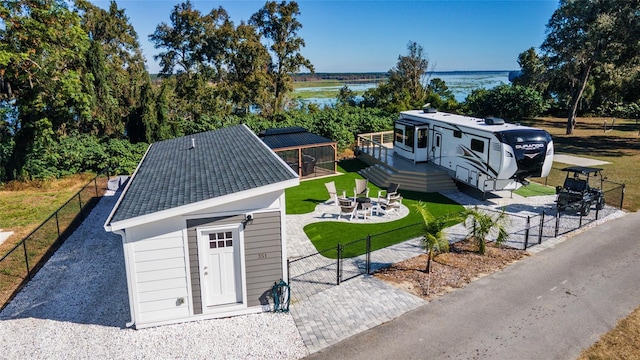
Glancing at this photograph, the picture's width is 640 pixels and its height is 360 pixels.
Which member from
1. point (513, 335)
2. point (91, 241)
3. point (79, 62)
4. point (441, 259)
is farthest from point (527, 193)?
point (79, 62)

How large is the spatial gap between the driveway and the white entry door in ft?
8.76

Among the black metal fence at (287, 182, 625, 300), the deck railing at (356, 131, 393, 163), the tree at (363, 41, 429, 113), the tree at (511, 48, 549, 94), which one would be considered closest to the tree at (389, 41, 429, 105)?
the tree at (363, 41, 429, 113)

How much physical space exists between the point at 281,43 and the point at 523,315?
2978cm

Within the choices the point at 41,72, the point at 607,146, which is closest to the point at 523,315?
the point at 41,72

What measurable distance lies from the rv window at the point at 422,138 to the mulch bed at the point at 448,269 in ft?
28.5

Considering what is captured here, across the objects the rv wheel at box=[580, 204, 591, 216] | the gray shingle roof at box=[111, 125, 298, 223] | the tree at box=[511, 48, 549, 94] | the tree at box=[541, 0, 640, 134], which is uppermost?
the tree at box=[541, 0, 640, 134]

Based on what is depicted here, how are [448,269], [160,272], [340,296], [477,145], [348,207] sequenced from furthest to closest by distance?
[477,145] → [348,207] → [448,269] → [340,296] → [160,272]

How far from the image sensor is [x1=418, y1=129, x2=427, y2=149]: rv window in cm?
2103

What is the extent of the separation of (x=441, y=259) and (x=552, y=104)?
39.0 m

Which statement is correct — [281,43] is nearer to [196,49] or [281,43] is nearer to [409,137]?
[196,49]

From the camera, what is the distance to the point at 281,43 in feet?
113

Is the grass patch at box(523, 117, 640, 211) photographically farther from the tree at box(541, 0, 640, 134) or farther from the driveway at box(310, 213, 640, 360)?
the driveway at box(310, 213, 640, 360)

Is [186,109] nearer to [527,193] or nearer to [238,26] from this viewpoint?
[238,26]

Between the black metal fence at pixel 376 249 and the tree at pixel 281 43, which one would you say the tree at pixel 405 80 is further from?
the black metal fence at pixel 376 249
